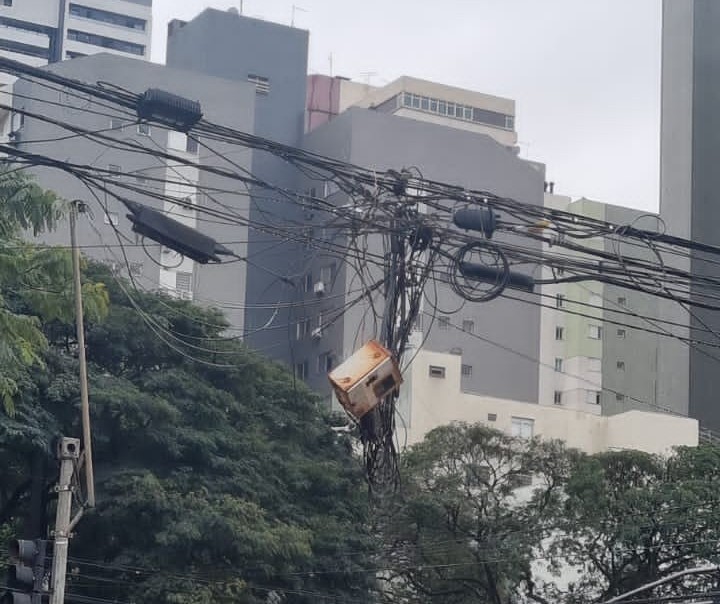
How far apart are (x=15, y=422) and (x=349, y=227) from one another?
46.0ft

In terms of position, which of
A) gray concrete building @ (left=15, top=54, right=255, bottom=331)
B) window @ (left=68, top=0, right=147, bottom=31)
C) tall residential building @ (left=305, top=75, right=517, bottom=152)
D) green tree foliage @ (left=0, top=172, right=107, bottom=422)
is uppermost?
window @ (left=68, top=0, right=147, bottom=31)

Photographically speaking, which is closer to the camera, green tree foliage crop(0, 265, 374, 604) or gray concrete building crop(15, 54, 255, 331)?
green tree foliage crop(0, 265, 374, 604)

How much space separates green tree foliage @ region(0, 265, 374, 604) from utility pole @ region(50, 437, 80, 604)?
10.0 meters

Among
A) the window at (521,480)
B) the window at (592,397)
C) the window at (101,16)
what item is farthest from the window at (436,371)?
the window at (101,16)

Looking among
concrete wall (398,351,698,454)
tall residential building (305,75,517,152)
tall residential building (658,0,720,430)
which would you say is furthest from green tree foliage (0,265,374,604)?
tall residential building (305,75,517,152)

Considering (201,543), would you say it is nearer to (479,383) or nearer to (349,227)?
(349,227)

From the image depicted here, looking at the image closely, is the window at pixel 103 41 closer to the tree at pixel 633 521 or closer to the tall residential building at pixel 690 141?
the tall residential building at pixel 690 141

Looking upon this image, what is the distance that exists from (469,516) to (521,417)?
1666cm

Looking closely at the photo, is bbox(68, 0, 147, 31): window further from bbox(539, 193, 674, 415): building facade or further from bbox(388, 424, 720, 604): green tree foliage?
bbox(388, 424, 720, 604): green tree foliage

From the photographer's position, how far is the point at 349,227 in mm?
11906

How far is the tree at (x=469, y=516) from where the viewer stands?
34844 mm

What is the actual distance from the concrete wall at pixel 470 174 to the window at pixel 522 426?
17.1ft

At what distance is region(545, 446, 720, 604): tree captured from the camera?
3344 cm

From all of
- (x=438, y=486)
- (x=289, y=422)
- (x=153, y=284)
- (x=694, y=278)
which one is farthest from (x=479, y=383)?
(x=694, y=278)
